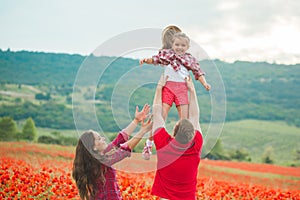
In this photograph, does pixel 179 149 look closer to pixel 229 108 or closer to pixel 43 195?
pixel 43 195

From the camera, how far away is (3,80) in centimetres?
4038

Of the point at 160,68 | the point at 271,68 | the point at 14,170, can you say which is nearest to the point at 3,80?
the point at 271,68

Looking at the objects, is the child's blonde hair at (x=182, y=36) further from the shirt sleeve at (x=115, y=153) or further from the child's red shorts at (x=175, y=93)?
the shirt sleeve at (x=115, y=153)

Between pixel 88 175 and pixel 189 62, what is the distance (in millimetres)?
1641

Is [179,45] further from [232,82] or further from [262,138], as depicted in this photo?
[232,82]

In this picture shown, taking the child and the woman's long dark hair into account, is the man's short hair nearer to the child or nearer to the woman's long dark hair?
the child

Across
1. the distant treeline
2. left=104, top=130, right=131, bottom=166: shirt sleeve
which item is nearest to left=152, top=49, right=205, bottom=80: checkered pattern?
left=104, top=130, right=131, bottom=166: shirt sleeve

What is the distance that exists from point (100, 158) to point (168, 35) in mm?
1510

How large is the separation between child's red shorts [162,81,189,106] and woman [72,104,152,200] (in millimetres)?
337

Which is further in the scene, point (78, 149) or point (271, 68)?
point (271, 68)

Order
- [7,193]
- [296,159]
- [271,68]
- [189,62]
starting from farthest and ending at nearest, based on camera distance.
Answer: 1. [271,68]
2. [296,159]
3. [7,193]
4. [189,62]

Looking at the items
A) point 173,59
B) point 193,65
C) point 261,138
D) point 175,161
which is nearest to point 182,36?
point 173,59

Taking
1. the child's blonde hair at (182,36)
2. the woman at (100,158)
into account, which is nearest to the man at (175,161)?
the woman at (100,158)

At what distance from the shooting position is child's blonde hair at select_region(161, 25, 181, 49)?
4.37 metres
